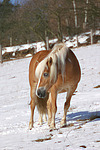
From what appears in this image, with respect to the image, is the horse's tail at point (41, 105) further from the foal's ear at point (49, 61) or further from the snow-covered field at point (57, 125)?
the foal's ear at point (49, 61)

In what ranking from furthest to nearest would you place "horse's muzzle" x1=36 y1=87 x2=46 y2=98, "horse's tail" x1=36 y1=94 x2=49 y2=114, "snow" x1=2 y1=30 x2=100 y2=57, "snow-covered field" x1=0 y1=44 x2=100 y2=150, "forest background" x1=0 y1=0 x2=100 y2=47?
"forest background" x1=0 y1=0 x2=100 y2=47 → "snow" x1=2 y1=30 x2=100 y2=57 → "horse's tail" x1=36 y1=94 x2=49 y2=114 → "horse's muzzle" x1=36 y1=87 x2=46 y2=98 → "snow-covered field" x1=0 y1=44 x2=100 y2=150

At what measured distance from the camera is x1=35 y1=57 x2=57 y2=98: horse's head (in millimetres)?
4008

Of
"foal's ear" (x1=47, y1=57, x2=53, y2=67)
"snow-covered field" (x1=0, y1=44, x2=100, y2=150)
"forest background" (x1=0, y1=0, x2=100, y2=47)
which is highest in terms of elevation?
"forest background" (x1=0, y1=0, x2=100, y2=47)

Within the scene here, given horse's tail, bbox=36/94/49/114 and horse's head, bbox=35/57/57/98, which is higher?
horse's head, bbox=35/57/57/98

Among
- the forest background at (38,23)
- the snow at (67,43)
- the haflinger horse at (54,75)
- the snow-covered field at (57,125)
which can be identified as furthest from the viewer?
the forest background at (38,23)

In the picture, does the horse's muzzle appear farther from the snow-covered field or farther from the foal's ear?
the snow-covered field

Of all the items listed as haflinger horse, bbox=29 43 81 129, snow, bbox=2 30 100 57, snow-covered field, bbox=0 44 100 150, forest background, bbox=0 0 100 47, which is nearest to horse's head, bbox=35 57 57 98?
haflinger horse, bbox=29 43 81 129

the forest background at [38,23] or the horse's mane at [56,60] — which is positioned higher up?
the forest background at [38,23]

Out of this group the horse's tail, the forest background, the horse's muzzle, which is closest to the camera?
the horse's muzzle

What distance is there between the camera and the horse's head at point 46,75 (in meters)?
4.01

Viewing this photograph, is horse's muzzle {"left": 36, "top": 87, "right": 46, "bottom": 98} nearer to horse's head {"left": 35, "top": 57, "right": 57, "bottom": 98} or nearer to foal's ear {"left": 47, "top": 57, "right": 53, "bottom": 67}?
horse's head {"left": 35, "top": 57, "right": 57, "bottom": 98}

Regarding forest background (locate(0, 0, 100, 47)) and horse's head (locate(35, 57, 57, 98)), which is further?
forest background (locate(0, 0, 100, 47))

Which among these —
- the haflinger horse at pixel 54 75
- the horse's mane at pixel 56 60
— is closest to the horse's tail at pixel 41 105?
the haflinger horse at pixel 54 75

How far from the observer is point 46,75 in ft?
13.4
